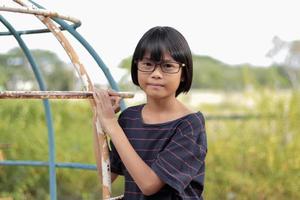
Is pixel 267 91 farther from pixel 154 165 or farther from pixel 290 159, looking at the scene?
pixel 154 165

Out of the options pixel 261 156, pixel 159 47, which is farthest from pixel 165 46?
pixel 261 156

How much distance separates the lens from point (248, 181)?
422cm

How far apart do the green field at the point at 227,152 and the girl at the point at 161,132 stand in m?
2.61

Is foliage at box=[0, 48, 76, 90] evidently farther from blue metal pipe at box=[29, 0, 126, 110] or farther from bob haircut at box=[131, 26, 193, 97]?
bob haircut at box=[131, 26, 193, 97]

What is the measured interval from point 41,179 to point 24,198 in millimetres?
669

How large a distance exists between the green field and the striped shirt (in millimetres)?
2588

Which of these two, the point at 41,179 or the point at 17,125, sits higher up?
the point at 17,125

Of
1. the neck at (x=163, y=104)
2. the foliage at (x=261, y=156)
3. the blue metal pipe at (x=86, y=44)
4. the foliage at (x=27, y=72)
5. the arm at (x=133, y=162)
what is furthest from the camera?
the foliage at (x=27, y=72)

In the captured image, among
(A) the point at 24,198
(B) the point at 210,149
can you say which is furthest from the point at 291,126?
(A) the point at 24,198

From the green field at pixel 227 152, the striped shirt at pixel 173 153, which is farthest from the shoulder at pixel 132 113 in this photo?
the green field at pixel 227 152

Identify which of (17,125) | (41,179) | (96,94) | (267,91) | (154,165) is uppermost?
(96,94)

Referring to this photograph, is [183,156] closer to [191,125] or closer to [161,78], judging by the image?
[191,125]

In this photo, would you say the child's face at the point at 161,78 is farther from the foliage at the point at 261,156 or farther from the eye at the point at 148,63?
the foliage at the point at 261,156

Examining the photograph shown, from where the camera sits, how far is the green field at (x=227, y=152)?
13.9 ft
